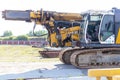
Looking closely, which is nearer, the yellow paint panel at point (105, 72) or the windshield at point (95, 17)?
the yellow paint panel at point (105, 72)

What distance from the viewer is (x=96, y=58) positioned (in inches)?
570

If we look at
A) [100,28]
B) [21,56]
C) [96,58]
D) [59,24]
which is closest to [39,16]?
[59,24]

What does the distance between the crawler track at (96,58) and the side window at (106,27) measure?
2.13 feet

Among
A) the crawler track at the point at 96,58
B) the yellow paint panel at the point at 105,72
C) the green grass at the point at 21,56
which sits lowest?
the green grass at the point at 21,56

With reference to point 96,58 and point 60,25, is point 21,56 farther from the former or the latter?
point 96,58

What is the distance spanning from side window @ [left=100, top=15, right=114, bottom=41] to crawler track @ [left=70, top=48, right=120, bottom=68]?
65 cm

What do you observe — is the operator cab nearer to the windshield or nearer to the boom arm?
the windshield

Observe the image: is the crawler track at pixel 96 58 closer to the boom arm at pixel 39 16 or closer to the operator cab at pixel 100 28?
the operator cab at pixel 100 28

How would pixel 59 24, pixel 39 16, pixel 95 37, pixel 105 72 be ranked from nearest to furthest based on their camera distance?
pixel 105 72 → pixel 95 37 → pixel 39 16 → pixel 59 24

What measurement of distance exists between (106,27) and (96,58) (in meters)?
1.47

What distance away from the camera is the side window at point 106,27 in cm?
1474

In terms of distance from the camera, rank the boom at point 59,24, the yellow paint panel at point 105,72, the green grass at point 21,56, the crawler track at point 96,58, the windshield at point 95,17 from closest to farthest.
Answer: the yellow paint panel at point 105,72 < the crawler track at point 96,58 < the windshield at point 95,17 < the boom at point 59,24 < the green grass at point 21,56

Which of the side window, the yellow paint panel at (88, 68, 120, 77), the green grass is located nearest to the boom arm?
the side window

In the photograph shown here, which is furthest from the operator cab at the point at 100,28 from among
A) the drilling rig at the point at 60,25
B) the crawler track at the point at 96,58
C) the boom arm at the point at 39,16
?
the boom arm at the point at 39,16
